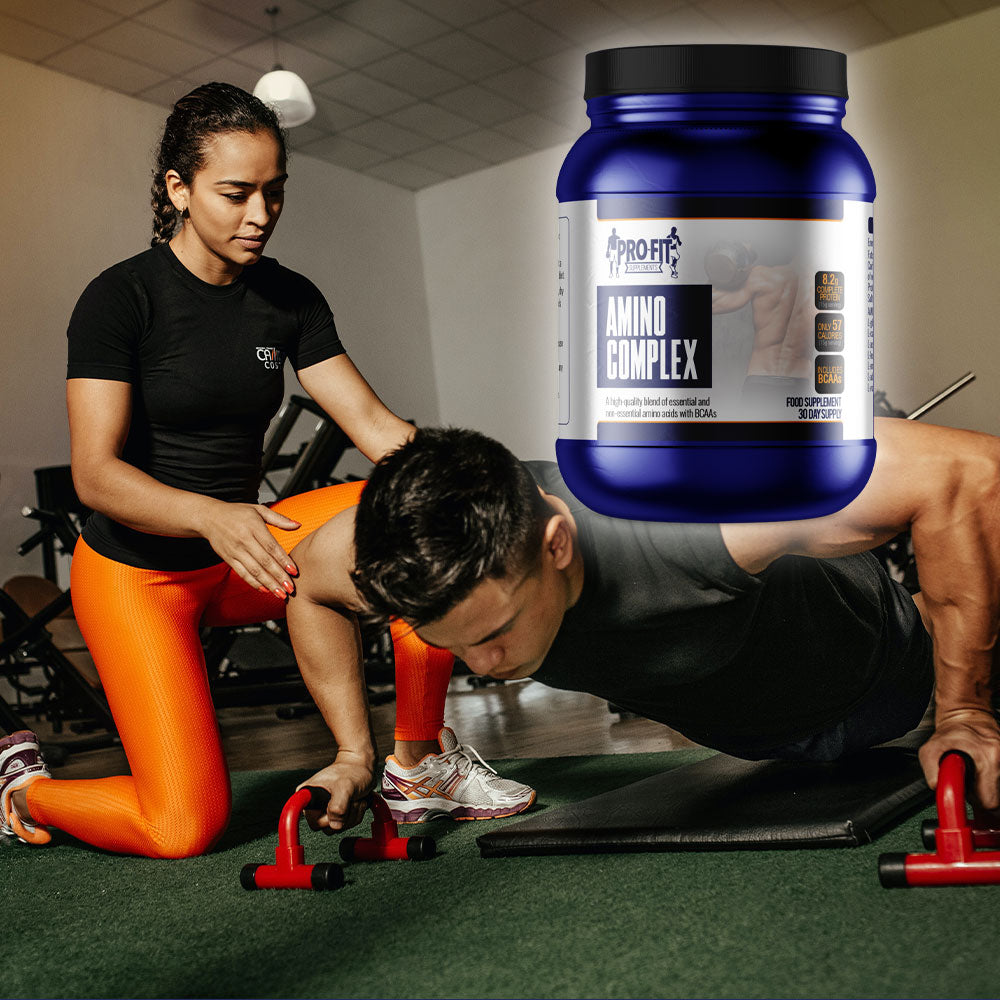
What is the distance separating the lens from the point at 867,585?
1.00 meters

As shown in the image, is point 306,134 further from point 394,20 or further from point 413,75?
point 394,20

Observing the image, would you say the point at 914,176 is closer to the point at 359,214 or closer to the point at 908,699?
the point at 359,214

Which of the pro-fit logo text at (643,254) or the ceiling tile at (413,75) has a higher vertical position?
the ceiling tile at (413,75)

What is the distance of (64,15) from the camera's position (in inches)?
173

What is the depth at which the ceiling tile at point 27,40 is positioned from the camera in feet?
14.5

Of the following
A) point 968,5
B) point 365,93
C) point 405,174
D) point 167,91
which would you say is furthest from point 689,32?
point 405,174

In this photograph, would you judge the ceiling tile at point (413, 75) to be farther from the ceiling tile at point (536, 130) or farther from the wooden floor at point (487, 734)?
the wooden floor at point (487, 734)

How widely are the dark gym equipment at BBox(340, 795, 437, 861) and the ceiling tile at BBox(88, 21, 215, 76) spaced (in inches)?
169

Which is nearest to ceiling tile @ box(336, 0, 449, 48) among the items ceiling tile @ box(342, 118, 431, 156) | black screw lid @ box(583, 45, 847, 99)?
ceiling tile @ box(342, 118, 431, 156)

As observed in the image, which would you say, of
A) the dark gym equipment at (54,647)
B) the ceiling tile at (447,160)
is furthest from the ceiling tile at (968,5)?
the dark gym equipment at (54,647)

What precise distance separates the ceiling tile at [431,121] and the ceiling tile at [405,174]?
0.46m

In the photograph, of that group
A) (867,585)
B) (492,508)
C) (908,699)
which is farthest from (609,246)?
(908,699)

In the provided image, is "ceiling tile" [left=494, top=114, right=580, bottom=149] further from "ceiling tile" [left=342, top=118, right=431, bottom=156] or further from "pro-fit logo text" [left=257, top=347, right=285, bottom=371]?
"pro-fit logo text" [left=257, top=347, right=285, bottom=371]

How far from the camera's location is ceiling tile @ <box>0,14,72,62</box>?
443 centimetres
